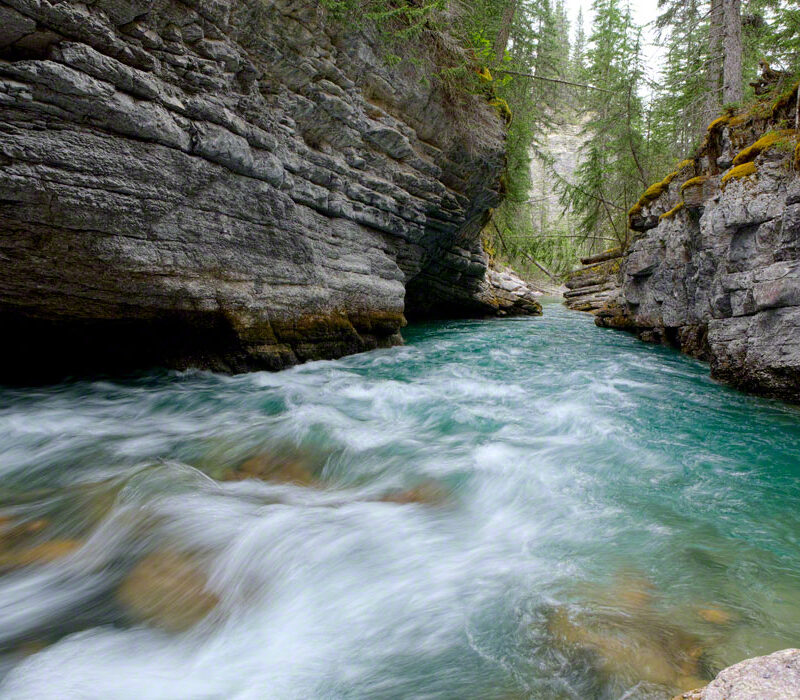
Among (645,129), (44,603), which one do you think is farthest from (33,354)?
(645,129)

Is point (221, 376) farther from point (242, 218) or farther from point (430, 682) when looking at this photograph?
point (430, 682)

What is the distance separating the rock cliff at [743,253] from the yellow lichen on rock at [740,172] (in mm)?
18

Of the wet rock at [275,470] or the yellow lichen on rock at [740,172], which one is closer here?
the wet rock at [275,470]

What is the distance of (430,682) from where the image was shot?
2.14 meters

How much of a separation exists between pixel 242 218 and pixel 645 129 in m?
21.5

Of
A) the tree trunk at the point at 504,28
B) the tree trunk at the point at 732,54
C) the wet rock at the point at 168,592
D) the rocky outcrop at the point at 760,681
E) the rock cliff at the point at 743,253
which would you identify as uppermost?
the tree trunk at the point at 504,28

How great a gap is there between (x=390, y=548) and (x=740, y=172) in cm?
788

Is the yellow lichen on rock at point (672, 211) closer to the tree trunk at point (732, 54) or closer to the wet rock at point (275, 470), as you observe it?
the tree trunk at point (732, 54)

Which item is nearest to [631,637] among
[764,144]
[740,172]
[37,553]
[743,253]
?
[37,553]

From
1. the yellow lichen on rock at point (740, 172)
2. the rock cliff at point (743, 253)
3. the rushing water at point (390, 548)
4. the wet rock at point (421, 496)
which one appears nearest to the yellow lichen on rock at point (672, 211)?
the rock cliff at point (743, 253)

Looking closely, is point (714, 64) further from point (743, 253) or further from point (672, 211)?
point (743, 253)

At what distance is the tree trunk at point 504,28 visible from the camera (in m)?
14.7

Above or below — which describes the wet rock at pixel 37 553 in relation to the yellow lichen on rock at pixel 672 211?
below

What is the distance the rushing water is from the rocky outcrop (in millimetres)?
660
